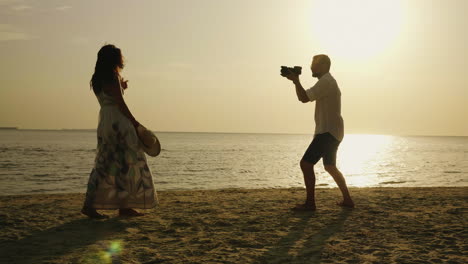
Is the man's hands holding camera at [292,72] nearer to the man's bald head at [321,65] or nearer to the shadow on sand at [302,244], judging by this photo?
the man's bald head at [321,65]

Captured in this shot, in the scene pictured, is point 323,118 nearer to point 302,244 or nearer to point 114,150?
point 302,244

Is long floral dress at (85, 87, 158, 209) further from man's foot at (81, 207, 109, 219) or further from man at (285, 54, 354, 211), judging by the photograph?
man at (285, 54, 354, 211)

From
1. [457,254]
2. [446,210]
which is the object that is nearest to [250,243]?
[457,254]

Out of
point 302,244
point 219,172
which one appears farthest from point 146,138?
point 219,172

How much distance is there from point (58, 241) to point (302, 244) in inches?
105

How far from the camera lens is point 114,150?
5527 millimetres

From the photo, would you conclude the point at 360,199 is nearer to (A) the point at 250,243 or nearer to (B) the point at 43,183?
(A) the point at 250,243

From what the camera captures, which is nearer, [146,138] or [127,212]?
[146,138]

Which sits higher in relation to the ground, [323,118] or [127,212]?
[323,118]

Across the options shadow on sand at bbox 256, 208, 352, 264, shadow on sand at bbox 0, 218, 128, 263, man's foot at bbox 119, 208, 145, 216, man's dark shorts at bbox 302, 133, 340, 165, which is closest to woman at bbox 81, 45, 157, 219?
shadow on sand at bbox 0, 218, 128, 263

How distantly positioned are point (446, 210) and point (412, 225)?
1473 millimetres

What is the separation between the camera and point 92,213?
5656 mm

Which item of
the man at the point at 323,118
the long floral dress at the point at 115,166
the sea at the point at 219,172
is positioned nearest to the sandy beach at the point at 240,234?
the long floral dress at the point at 115,166

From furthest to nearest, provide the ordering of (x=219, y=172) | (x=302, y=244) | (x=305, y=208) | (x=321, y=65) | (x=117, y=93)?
1. (x=219, y=172)
2. (x=305, y=208)
3. (x=321, y=65)
4. (x=117, y=93)
5. (x=302, y=244)
